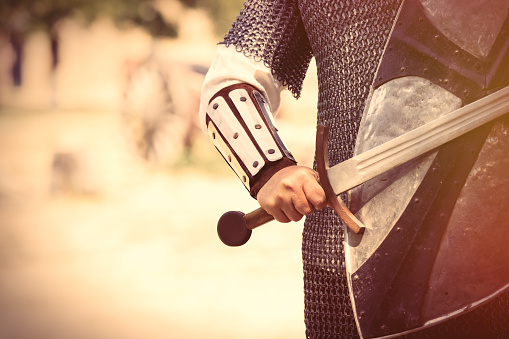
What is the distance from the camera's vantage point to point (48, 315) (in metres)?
3.90

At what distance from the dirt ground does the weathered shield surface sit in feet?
8.13

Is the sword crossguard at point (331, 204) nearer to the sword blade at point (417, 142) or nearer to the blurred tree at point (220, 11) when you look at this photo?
the sword blade at point (417, 142)

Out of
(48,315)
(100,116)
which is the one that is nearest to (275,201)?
(48,315)

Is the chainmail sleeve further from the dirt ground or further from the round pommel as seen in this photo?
the dirt ground

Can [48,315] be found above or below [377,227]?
above

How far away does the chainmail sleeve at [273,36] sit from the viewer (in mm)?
1260

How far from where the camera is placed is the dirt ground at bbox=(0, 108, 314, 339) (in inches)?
147

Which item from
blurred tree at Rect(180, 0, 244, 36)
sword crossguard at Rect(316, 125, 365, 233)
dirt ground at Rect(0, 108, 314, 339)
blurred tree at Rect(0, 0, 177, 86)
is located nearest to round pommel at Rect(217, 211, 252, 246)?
sword crossguard at Rect(316, 125, 365, 233)

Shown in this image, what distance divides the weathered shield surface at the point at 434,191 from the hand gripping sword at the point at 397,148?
15mm

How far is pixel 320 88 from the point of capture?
1255mm

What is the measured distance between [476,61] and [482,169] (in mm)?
161

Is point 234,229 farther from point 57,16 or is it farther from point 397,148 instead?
point 57,16

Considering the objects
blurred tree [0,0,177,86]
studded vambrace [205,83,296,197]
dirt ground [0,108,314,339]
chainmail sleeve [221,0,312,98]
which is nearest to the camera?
studded vambrace [205,83,296,197]

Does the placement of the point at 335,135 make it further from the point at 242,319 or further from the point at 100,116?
the point at 100,116
